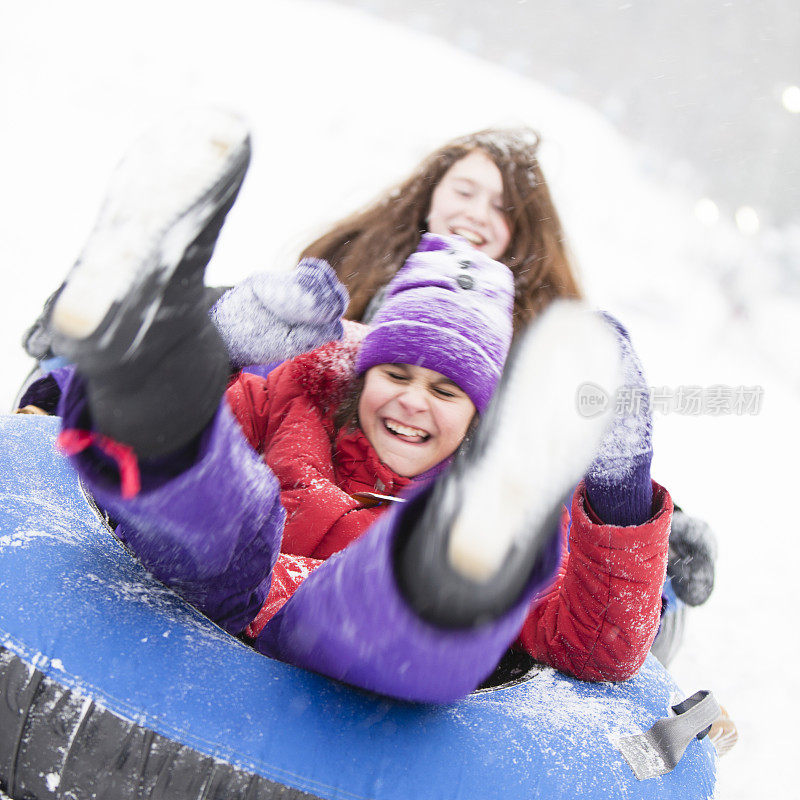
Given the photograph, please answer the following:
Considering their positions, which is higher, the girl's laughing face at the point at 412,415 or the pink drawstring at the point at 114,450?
the pink drawstring at the point at 114,450

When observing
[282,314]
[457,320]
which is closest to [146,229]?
[282,314]

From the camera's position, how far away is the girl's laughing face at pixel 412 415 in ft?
Answer: 3.28

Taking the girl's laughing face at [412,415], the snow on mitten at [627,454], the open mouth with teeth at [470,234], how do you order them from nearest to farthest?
the snow on mitten at [627,454], the girl's laughing face at [412,415], the open mouth with teeth at [470,234]

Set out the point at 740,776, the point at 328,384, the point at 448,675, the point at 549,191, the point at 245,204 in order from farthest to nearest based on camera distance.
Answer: the point at 245,204 < the point at 549,191 < the point at 740,776 < the point at 328,384 < the point at 448,675

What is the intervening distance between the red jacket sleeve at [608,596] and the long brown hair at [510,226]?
29.1 inches

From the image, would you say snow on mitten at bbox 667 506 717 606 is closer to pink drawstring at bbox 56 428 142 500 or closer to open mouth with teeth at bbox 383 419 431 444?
open mouth with teeth at bbox 383 419 431 444

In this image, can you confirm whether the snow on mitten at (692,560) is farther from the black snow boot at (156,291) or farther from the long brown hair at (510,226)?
the black snow boot at (156,291)

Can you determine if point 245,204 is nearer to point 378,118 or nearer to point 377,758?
point 378,118

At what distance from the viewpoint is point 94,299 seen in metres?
0.47

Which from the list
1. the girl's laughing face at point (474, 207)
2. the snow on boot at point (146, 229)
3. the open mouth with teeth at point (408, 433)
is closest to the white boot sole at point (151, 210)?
the snow on boot at point (146, 229)

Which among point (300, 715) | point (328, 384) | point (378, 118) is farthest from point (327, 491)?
point (378, 118)

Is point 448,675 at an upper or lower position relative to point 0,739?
upper

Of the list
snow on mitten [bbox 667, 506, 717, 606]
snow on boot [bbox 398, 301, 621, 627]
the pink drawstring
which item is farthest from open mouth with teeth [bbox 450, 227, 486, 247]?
the pink drawstring

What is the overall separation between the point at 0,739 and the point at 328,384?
656mm
